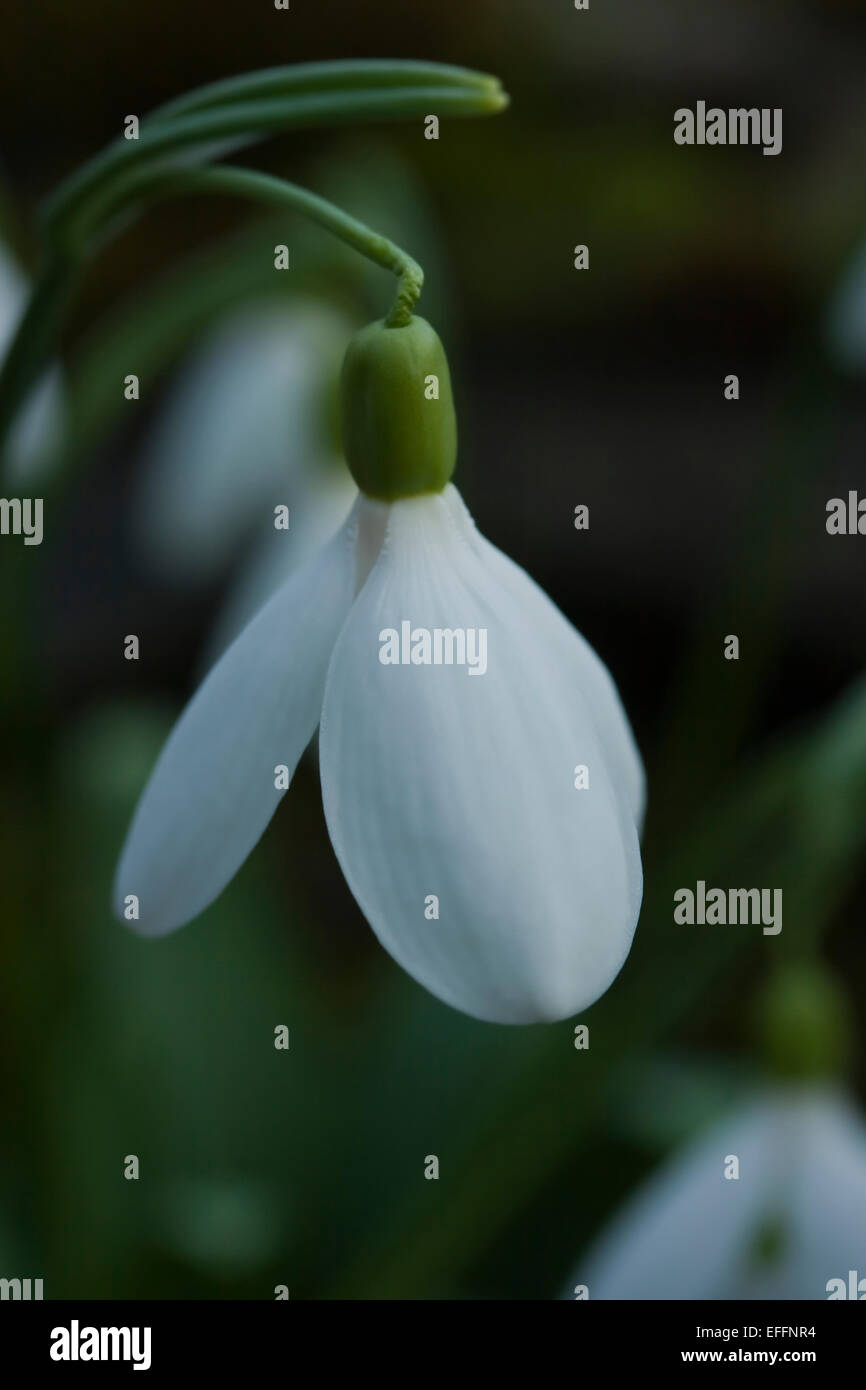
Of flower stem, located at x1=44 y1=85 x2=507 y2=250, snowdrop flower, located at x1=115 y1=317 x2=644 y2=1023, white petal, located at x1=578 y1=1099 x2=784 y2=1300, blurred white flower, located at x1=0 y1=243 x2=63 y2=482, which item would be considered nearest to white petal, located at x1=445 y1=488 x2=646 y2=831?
snowdrop flower, located at x1=115 y1=317 x2=644 y2=1023

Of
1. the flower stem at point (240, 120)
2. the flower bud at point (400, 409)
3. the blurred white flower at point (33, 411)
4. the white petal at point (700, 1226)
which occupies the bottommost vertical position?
the white petal at point (700, 1226)

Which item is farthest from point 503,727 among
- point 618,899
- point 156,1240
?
point 156,1240

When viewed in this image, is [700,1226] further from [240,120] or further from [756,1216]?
[240,120]

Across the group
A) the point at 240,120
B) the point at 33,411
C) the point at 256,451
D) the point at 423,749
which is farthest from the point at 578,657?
the point at 256,451

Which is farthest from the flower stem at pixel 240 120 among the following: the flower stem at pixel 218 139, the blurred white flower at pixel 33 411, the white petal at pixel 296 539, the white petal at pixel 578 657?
the white petal at pixel 296 539

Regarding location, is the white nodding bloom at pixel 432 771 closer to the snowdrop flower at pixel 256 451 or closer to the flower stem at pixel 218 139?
the flower stem at pixel 218 139
